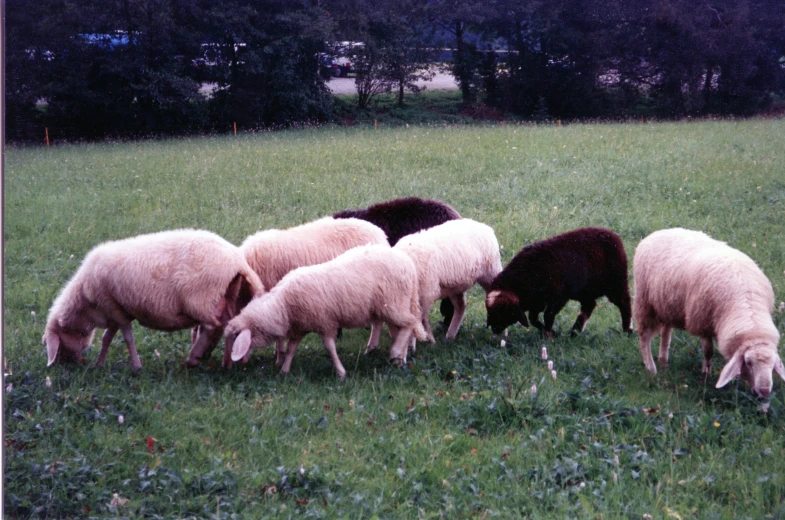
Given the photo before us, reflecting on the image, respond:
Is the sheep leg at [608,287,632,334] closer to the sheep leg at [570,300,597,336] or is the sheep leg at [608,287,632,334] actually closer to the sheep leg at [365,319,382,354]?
the sheep leg at [570,300,597,336]

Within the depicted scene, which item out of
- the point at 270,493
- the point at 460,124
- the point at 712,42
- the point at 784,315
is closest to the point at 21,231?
the point at 270,493

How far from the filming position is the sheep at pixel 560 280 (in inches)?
253

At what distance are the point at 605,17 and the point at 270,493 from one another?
6584 mm

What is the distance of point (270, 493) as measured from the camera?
158 inches

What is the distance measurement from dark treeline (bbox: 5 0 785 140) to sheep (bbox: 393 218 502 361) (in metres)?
2.59

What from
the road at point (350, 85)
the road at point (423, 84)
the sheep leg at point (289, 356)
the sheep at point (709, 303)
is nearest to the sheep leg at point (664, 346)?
the sheep at point (709, 303)

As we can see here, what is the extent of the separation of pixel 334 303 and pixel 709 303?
2772mm

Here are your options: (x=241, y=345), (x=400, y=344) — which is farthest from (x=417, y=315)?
(x=241, y=345)

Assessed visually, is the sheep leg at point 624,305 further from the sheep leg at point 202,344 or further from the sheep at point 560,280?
the sheep leg at point 202,344

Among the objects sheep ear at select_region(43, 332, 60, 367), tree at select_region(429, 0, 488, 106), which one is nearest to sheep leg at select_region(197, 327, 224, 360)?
sheep ear at select_region(43, 332, 60, 367)

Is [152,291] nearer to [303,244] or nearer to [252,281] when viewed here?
[252,281]

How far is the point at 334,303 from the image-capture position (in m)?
5.78

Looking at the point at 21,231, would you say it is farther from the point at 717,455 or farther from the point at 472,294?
the point at 717,455

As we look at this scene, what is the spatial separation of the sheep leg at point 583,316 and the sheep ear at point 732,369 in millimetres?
1917
